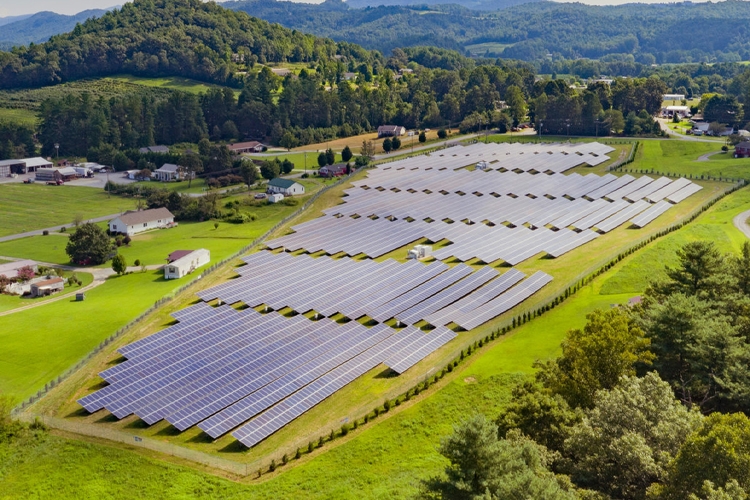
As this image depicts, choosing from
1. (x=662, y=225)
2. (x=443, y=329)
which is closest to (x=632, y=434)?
(x=443, y=329)

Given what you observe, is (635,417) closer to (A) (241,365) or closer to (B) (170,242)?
(A) (241,365)

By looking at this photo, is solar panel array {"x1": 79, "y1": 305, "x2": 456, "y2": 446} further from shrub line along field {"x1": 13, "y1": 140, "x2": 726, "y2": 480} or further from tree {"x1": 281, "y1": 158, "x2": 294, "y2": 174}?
tree {"x1": 281, "y1": 158, "x2": 294, "y2": 174}

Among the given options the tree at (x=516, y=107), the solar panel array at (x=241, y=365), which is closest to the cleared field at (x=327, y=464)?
the solar panel array at (x=241, y=365)

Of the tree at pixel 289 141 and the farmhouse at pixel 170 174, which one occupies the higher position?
the tree at pixel 289 141

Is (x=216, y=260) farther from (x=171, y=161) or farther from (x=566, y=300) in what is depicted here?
(x=171, y=161)

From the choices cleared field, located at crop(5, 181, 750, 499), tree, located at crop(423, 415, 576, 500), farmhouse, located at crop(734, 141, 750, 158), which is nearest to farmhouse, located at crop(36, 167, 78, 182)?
cleared field, located at crop(5, 181, 750, 499)

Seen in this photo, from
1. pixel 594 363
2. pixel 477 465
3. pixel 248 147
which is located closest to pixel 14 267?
pixel 594 363

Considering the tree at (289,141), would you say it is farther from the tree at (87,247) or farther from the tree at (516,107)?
the tree at (87,247)
